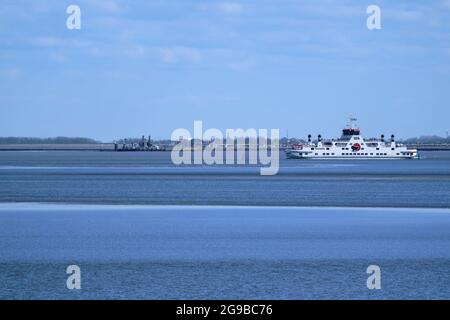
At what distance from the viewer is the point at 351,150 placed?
153625 mm

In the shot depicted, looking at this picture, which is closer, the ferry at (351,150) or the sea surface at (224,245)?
the sea surface at (224,245)

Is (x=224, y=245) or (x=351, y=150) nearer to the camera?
(x=224, y=245)

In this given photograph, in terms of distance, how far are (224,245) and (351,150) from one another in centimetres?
12330

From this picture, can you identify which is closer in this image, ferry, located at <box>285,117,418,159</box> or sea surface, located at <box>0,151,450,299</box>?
sea surface, located at <box>0,151,450,299</box>

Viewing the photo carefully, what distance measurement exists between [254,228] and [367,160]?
132 m

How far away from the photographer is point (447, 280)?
25.1 m

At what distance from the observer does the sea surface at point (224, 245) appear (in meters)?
24.1

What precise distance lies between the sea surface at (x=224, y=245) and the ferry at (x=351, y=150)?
96.8m

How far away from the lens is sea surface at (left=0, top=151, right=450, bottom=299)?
2409 cm

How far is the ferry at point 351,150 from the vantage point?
153875 millimetres

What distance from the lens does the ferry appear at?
153875 mm

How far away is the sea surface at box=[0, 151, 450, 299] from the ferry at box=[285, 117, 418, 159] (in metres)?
96.8

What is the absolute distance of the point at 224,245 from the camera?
3216cm
